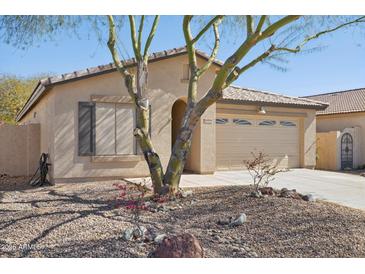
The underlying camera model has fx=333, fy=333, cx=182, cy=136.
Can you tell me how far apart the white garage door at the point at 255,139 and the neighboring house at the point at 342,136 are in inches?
123

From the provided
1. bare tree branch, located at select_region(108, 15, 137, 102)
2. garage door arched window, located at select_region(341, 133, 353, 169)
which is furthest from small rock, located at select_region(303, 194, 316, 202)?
garage door arched window, located at select_region(341, 133, 353, 169)

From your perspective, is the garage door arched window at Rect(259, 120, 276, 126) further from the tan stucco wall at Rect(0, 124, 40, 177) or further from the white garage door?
the tan stucco wall at Rect(0, 124, 40, 177)

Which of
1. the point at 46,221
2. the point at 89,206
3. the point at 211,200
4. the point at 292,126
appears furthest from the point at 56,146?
the point at 292,126

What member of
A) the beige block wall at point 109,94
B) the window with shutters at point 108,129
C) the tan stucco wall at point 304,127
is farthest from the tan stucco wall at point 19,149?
the tan stucco wall at point 304,127

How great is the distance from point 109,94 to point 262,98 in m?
8.23

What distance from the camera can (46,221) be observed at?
259 inches

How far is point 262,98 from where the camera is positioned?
17.0m

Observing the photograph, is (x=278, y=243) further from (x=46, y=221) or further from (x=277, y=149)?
(x=277, y=149)

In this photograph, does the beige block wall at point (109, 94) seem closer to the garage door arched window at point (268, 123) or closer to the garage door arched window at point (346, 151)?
the garage door arched window at point (268, 123)

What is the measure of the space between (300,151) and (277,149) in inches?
59.5

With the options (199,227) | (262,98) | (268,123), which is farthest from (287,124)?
(199,227)
